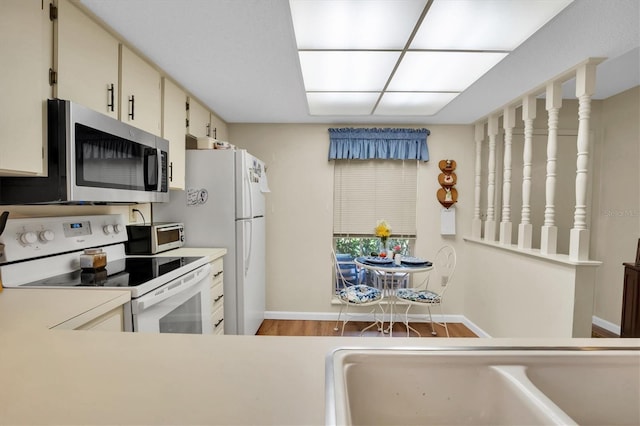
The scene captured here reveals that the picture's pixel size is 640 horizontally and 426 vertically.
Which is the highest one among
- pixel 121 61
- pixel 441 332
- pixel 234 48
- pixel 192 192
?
pixel 234 48

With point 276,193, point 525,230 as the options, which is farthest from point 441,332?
point 276,193

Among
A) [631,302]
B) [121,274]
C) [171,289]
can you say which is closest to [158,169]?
[121,274]

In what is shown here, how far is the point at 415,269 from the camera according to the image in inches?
109

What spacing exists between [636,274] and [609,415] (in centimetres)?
270

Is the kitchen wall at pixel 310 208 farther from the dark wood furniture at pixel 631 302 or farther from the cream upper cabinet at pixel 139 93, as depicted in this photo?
the cream upper cabinet at pixel 139 93

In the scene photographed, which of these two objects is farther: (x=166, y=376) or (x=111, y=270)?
(x=111, y=270)

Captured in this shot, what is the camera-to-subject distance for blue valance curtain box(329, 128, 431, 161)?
3590mm

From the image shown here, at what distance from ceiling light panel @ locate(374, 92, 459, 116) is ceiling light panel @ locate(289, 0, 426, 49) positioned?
90 centimetres

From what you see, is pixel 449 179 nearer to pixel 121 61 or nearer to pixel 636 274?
pixel 636 274

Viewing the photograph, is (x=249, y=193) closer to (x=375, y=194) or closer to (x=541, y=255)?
(x=375, y=194)

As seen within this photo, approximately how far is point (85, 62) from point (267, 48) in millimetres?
949

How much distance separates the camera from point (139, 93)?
6.56 feet

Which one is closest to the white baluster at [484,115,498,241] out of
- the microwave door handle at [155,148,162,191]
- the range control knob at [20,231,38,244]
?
the microwave door handle at [155,148,162,191]

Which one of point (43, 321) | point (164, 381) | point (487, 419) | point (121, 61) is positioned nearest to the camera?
point (164, 381)
